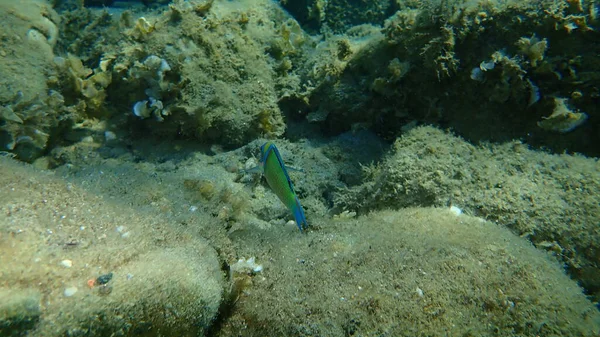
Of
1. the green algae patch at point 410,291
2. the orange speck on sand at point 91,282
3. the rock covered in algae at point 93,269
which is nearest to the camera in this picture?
the rock covered in algae at point 93,269

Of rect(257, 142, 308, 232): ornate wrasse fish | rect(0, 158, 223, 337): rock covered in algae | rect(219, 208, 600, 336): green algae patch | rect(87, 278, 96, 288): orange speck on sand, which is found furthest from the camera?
rect(257, 142, 308, 232): ornate wrasse fish

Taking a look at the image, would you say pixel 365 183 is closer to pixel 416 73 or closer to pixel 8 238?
pixel 416 73

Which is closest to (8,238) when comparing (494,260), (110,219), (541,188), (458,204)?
(110,219)

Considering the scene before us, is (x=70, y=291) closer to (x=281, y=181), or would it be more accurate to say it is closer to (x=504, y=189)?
(x=281, y=181)

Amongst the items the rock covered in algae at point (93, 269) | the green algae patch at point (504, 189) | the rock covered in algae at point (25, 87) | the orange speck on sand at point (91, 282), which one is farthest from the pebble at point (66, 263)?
the rock covered in algae at point (25, 87)

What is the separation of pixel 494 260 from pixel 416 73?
2.64 meters

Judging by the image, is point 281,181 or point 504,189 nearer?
point 281,181

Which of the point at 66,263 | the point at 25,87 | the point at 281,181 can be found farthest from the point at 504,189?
the point at 25,87

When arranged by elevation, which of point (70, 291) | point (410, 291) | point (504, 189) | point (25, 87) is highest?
point (70, 291)

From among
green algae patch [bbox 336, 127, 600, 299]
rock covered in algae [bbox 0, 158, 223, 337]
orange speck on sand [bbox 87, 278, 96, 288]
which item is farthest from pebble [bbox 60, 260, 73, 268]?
green algae patch [bbox 336, 127, 600, 299]

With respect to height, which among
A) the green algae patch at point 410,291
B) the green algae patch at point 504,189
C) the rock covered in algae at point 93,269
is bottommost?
the green algae patch at point 504,189

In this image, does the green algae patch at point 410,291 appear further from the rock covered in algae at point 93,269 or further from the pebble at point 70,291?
the pebble at point 70,291

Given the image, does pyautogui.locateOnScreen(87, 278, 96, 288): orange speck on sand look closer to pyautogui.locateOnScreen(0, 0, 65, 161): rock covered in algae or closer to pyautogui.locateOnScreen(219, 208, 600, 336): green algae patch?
pyautogui.locateOnScreen(219, 208, 600, 336): green algae patch

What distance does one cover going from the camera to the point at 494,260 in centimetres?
205
